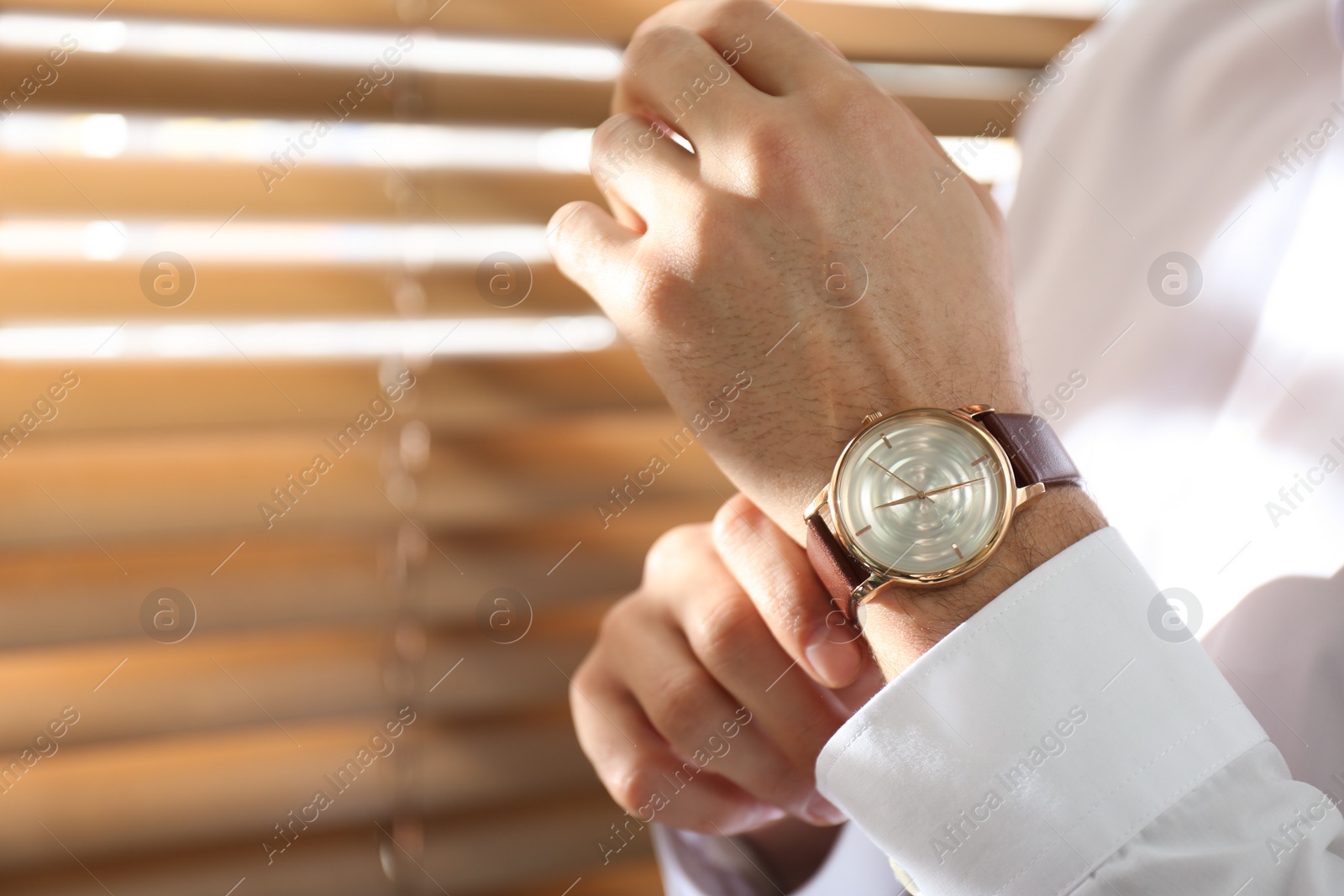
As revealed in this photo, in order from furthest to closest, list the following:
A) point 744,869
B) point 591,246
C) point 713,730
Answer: point 744,869 → point 713,730 → point 591,246

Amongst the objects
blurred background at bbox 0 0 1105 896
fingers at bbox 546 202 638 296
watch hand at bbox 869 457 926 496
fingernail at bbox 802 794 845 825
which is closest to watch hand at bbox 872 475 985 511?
watch hand at bbox 869 457 926 496

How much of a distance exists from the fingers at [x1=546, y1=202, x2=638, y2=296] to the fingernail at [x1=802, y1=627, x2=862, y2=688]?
269mm

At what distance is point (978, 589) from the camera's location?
21.6 inches

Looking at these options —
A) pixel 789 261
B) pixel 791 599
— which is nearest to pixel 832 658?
pixel 791 599

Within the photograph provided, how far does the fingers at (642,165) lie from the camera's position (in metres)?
0.59

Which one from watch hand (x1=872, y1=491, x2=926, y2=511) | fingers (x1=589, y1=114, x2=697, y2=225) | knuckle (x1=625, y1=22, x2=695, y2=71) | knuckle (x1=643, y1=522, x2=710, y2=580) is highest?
knuckle (x1=625, y1=22, x2=695, y2=71)

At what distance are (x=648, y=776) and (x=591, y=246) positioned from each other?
427 millimetres

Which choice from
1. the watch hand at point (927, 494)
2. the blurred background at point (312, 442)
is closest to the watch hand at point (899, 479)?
the watch hand at point (927, 494)

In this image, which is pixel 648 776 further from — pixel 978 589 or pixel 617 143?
pixel 617 143

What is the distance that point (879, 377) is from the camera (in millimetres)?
573

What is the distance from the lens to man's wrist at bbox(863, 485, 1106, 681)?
0.55 meters

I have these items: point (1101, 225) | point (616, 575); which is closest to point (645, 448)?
point (616, 575)

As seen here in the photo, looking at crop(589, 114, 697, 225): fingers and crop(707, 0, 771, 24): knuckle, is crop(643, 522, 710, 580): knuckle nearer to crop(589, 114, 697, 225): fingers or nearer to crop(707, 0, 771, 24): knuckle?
crop(589, 114, 697, 225): fingers

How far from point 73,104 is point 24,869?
72 cm
